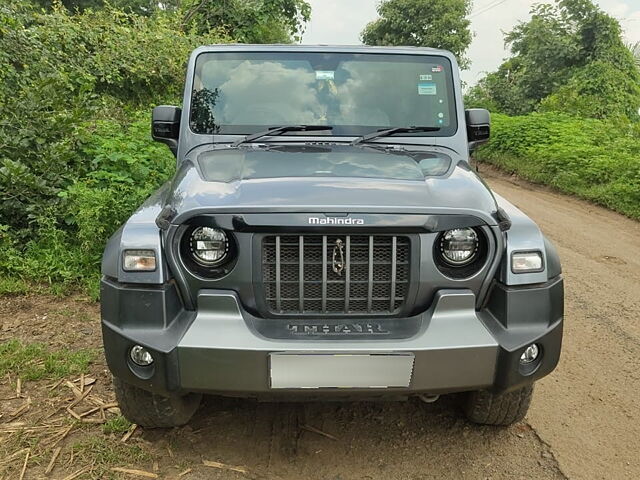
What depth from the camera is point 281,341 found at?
90.4 inches

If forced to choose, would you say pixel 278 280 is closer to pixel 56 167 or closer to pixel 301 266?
pixel 301 266

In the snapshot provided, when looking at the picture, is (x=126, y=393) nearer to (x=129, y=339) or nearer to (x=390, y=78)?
(x=129, y=339)

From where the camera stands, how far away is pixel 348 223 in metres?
2.33

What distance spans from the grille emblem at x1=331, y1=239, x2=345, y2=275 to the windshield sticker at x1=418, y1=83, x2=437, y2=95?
175 cm

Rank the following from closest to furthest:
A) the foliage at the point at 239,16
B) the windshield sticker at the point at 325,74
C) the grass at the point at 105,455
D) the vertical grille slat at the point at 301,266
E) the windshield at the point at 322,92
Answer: the vertical grille slat at the point at 301,266 < the grass at the point at 105,455 < the windshield at the point at 322,92 < the windshield sticker at the point at 325,74 < the foliage at the point at 239,16

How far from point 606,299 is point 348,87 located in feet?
9.73

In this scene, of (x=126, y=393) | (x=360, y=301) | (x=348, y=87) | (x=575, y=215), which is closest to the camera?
(x=360, y=301)

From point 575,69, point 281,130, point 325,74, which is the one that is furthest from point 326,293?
point 575,69

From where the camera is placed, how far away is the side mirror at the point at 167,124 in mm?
3727

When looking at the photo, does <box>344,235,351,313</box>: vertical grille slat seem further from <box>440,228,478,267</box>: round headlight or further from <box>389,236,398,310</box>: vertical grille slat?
<box>440,228,478,267</box>: round headlight

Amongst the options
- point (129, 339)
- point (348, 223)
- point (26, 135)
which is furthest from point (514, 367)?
point (26, 135)

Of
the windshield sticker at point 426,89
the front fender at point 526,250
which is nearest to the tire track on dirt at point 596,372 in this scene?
the front fender at point 526,250

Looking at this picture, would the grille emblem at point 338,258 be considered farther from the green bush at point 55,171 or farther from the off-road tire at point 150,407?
the green bush at point 55,171

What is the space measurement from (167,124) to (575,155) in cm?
983
